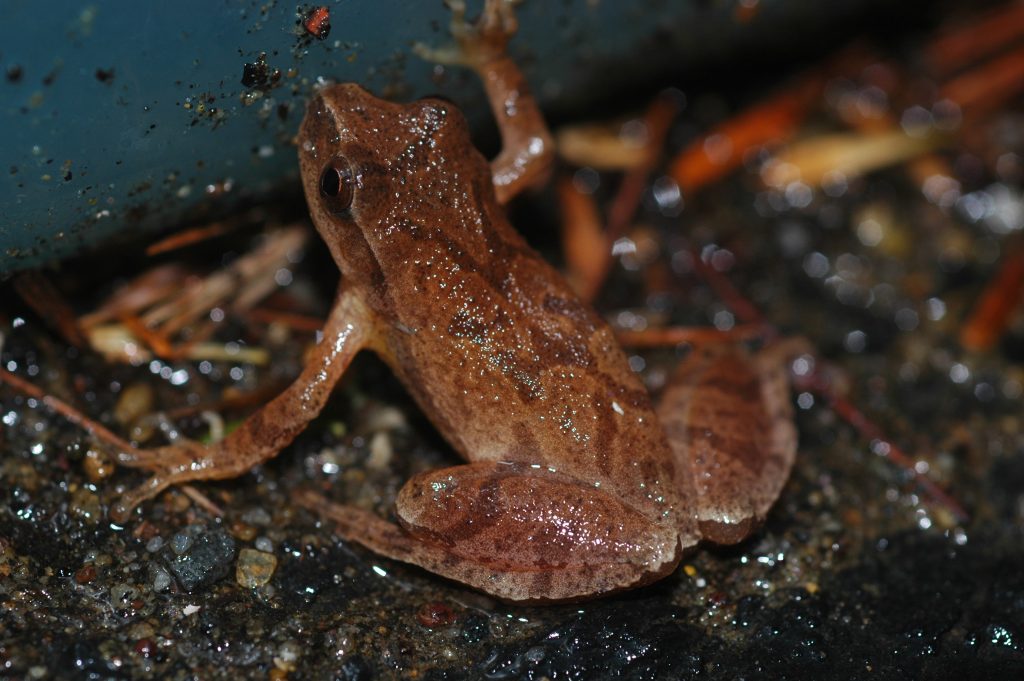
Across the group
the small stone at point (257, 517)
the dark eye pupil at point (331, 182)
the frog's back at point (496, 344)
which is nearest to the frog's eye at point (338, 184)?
the dark eye pupil at point (331, 182)

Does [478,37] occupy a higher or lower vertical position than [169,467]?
higher

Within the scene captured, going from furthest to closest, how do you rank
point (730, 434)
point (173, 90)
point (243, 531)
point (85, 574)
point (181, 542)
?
point (730, 434)
point (243, 531)
point (181, 542)
point (85, 574)
point (173, 90)

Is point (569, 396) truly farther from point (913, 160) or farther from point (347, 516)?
point (913, 160)

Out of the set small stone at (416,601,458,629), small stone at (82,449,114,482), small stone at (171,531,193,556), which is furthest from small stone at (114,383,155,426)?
small stone at (416,601,458,629)

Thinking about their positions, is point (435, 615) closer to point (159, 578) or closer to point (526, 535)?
point (526, 535)

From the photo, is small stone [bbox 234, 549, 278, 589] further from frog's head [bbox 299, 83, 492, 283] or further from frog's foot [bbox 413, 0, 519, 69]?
frog's foot [bbox 413, 0, 519, 69]

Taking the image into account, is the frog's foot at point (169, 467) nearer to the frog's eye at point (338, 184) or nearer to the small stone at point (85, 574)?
the small stone at point (85, 574)

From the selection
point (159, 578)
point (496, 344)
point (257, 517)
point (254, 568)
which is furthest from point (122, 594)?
point (496, 344)
